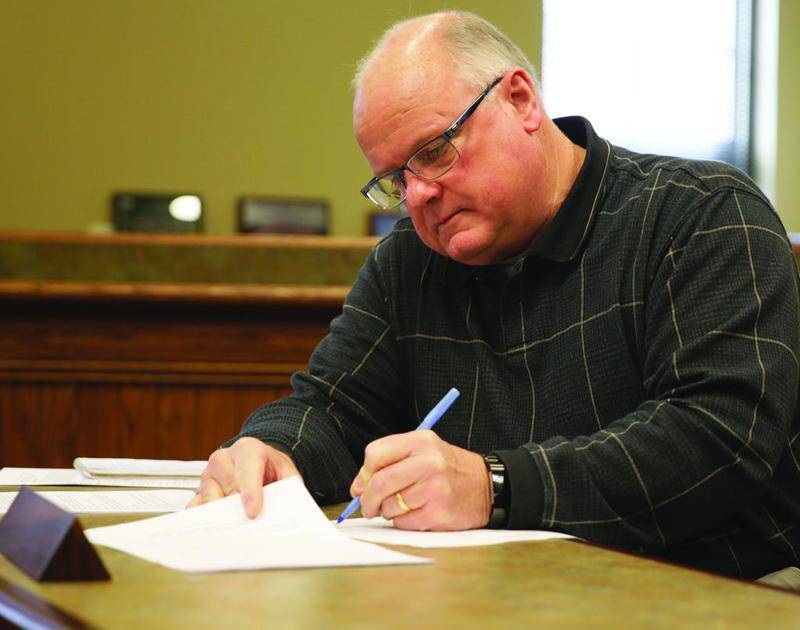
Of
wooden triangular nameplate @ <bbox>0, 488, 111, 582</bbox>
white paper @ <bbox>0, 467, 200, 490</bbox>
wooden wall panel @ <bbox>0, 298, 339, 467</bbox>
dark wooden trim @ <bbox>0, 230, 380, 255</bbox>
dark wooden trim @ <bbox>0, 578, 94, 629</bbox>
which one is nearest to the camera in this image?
dark wooden trim @ <bbox>0, 578, 94, 629</bbox>

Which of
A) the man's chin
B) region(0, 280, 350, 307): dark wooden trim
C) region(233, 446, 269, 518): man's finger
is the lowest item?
region(0, 280, 350, 307): dark wooden trim

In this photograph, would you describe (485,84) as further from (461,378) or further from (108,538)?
(108,538)

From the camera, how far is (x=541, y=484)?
3.35 ft

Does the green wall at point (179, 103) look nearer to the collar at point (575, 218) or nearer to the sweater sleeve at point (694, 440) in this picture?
the collar at point (575, 218)

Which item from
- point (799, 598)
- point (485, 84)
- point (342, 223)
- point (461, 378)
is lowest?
point (342, 223)

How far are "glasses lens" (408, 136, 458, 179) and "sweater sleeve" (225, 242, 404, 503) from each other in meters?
0.23

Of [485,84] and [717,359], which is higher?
[485,84]

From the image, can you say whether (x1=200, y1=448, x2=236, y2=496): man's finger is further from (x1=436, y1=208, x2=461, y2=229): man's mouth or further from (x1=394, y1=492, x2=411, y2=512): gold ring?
(x1=436, y1=208, x2=461, y2=229): man's mouth

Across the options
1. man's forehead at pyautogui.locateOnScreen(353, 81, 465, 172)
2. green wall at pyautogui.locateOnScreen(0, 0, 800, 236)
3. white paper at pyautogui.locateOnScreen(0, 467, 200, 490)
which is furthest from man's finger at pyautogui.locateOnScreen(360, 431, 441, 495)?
green wall at pyautogui.locateOnScreen(0, 0, 800, 236)

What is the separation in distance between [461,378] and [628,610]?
717 millimetres

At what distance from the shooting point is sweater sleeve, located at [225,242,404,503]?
1.36 m

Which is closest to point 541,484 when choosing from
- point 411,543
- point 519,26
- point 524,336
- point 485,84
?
point 411,543

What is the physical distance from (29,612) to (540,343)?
79 cm

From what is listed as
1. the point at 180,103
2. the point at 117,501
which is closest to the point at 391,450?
the point at 117,501
